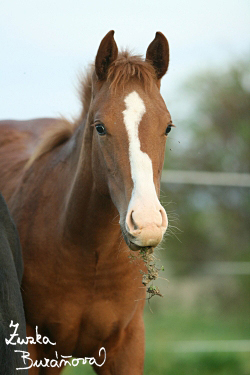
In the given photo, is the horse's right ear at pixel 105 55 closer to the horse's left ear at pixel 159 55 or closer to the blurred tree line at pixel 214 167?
the horse's left ear at pixel 159 55

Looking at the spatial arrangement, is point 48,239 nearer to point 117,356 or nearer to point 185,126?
point 117,356

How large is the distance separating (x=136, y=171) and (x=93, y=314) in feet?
2.79

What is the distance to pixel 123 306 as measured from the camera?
8.22 ft

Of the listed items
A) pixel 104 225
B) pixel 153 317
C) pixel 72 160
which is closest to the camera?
pixel 104 225

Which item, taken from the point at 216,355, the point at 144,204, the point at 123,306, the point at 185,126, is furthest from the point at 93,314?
the point at 185,126

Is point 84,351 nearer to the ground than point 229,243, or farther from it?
nearer to the ground

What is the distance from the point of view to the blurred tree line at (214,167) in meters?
7.98

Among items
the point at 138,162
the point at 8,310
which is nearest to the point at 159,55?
the point at 138,162

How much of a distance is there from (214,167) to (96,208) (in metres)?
6.33

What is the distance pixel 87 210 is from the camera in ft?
7.89

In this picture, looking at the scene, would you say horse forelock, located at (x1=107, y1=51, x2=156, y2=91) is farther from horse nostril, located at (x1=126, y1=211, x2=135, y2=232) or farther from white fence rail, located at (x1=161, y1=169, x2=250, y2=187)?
white fence rail, located at (x1=161, y1=169, x2=250, y2=187)

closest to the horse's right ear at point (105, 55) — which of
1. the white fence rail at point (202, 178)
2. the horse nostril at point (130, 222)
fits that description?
the horse nostril at point (130, 222)

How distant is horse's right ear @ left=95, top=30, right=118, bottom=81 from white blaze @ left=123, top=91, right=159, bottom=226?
22cm

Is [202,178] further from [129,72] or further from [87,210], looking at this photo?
[129,72]
